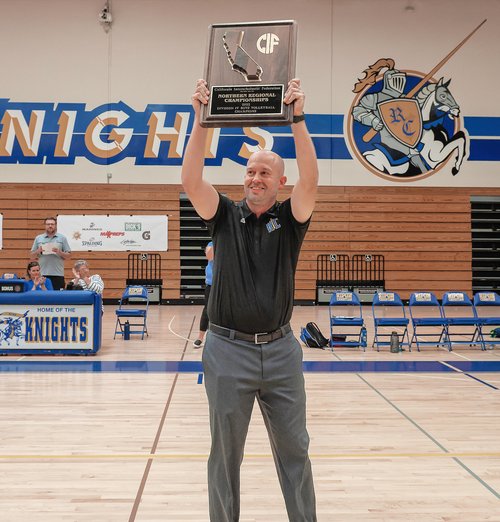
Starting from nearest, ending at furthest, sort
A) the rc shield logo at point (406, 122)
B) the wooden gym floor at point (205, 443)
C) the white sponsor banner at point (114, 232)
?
the wooden gym floor at point (205, 443)
the white sponsor banner at point (114, 232)
the rc shield logo at point (406, 122)

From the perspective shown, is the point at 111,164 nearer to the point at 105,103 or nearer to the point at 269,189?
the point at 105,103

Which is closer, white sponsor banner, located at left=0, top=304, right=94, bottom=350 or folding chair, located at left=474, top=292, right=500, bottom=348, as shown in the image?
white sponsor banner, located at left=0, top=304, right=94, bottom=350

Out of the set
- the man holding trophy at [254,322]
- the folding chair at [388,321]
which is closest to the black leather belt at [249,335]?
the man holding trophy at [254,322]

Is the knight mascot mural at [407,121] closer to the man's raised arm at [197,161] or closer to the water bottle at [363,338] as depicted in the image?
the water bottle at [363,338]

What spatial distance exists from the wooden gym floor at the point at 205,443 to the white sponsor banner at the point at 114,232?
9.23 metres

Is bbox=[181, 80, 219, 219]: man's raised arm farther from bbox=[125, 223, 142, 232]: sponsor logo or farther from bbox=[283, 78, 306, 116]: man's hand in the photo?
bbox=[125, 223, 142, 232]: sponsor logo

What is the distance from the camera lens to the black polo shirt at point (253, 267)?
2516mm

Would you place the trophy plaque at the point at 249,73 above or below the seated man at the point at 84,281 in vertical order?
above

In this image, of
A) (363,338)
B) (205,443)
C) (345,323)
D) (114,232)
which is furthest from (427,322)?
(114,232)

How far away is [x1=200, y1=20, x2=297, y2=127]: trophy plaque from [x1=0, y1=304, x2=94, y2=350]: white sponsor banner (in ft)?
20.5

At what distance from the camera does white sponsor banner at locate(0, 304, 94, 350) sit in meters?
8.34

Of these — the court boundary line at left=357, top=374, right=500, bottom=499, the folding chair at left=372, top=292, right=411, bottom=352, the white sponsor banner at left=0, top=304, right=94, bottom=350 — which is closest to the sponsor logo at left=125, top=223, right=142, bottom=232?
the folding chair at left=372, top=292, right=411, bottom=352

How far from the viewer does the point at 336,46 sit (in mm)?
17750

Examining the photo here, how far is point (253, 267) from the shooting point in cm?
255
